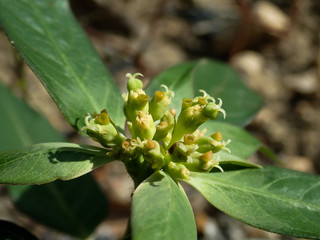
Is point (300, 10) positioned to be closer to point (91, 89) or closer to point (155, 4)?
point (155, 4)

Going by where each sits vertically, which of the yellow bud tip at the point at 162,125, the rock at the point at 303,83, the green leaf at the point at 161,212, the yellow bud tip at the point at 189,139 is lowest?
the rock at the point at 303,83

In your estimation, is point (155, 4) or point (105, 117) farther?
point (155, 4)

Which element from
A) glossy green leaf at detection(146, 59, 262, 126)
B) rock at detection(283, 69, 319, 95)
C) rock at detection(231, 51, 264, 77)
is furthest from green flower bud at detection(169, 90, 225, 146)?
rock at detection(283, 69, 319, 95)

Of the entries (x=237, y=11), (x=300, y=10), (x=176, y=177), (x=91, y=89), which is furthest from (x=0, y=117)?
(x=300, y=10)

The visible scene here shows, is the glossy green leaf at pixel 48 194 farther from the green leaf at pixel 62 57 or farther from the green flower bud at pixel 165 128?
the green flower bud at pixel 165 128

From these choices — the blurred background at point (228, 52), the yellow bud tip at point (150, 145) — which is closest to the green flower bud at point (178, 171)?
the yellow bud tip at point (150, 145)

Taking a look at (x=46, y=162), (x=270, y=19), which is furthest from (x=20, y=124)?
(x=270, y=19)
